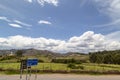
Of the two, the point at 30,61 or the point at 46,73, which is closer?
the point at 30,61

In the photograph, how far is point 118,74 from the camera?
5716 cm

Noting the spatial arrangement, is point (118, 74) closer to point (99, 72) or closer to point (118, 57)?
point (99, 72)

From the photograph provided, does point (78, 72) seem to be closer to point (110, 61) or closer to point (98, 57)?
point (110, 61)

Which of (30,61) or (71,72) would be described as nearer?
(30,61)

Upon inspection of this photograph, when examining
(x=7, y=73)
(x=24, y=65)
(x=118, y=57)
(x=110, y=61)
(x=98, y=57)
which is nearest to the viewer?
(x=24, y=65)

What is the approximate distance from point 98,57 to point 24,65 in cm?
10858

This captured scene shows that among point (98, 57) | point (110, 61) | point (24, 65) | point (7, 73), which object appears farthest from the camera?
point (98, 57)

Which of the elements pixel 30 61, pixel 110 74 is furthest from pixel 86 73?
pixel 30 61

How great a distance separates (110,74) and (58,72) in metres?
11.9

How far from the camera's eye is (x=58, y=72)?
55.8 meters

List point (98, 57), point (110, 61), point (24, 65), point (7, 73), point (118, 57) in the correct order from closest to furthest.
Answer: point (24, 65) < point (7, 73) < point (118, 57) < point (110, 61) < point (98, 57)

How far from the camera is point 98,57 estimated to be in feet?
430

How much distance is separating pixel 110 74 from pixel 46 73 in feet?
48.0

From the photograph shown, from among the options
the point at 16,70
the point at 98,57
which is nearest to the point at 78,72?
the point at 16,70
